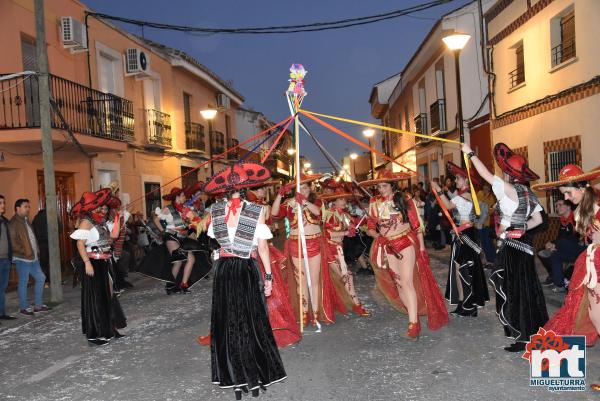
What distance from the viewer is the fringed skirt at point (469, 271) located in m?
6.86

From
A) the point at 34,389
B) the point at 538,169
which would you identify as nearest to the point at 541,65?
the point at 538,169

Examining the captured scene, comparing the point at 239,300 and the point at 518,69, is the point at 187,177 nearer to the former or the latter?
the point at 518,69

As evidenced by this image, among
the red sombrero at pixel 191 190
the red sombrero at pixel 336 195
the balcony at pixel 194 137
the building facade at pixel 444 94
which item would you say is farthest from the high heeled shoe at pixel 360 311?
the balcony at pixel 194 137

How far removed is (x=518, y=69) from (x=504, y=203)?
1002cm

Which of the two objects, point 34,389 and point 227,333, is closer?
point 227,333

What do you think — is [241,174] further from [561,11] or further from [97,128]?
[97,128]

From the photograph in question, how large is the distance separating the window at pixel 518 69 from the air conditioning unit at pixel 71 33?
1099 cm

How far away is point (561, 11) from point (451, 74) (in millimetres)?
6829

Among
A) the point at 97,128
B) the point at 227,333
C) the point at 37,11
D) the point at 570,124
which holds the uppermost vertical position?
the point at 37,11

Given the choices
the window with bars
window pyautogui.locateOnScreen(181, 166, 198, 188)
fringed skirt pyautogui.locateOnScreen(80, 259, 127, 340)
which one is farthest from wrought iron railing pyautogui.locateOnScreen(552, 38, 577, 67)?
window pyautogui.locateOnScreen(181, 166, 198, 188)

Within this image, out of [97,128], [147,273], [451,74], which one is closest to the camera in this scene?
[147,273]

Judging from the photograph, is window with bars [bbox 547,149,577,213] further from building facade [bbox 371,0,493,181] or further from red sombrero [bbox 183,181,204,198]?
red sombrero [bbox 183,181,204,198]

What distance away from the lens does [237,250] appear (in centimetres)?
464

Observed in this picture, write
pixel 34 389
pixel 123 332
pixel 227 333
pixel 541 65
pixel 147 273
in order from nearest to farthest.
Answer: pixel 227 333 → pixel 34 389 → pixel 123 332 → pixel 147 273 → pixel 541 65
